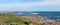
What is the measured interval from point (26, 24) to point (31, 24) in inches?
14.0

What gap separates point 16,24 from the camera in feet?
40.1

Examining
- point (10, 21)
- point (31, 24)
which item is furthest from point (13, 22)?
point (31, 24)

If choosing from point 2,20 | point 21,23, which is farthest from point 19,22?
point 2,20

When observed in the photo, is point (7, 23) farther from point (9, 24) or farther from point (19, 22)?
point (19, 22)

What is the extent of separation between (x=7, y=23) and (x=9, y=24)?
0.13 metres

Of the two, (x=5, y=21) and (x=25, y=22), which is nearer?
(x=5, y=21)

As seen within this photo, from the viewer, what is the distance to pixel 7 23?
12016mm

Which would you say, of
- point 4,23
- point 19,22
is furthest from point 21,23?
point 4,23

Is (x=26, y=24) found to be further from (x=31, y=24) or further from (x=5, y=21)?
(x=5, y=21)

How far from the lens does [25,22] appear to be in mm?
13000

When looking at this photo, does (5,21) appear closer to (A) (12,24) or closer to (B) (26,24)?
(A) (12,24)

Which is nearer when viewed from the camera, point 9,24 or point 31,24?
point 9,24

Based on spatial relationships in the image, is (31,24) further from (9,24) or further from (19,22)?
(9,24)

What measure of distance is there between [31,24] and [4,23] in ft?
6.16
